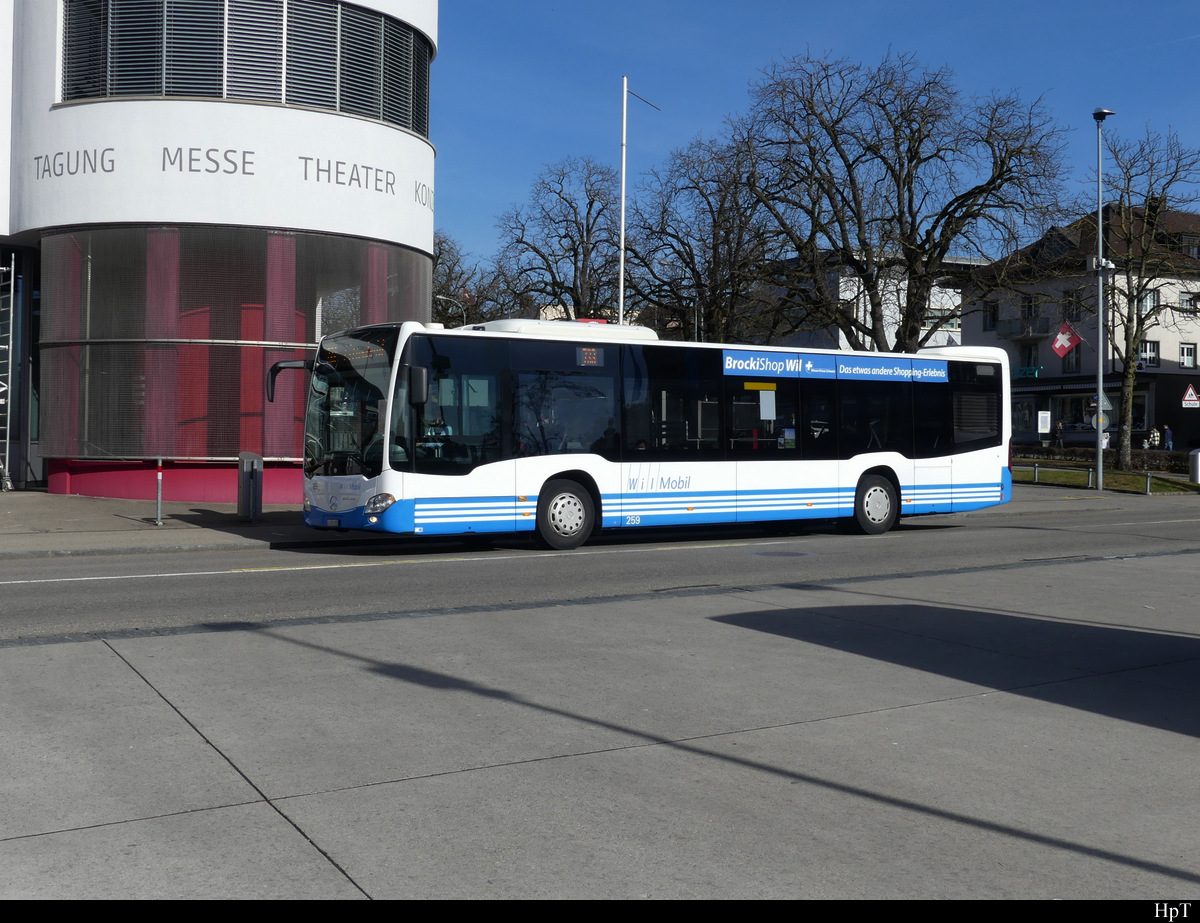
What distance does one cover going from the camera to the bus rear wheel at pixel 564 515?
16156 mm

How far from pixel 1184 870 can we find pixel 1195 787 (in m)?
1.19

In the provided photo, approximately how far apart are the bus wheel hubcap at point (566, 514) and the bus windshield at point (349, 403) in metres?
2.57

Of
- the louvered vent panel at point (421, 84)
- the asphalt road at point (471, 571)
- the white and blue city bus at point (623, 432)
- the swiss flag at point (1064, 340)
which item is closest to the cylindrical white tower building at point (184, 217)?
the louvered vent panel at point (421, 84)

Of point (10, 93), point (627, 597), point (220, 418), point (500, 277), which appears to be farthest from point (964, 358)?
point (500, 277)

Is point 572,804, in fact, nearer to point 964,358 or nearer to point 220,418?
point 964,358

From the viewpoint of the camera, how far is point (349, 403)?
618 inches

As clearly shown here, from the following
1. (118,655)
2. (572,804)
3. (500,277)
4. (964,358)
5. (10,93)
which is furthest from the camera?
(500,277)

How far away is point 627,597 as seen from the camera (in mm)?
11203

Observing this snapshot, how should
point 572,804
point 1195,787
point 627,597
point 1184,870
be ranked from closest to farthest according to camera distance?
point 1184,870, point 572,804, point 1195,787, point 627,597

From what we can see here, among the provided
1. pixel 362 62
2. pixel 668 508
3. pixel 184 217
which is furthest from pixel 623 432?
pixel 362 62

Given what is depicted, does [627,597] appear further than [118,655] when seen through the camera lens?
Yes

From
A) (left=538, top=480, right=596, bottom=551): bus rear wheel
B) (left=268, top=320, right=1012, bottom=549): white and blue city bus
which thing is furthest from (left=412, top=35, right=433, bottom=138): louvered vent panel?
(left=538, top=480, right=596, bottom=551): bus rear wheel

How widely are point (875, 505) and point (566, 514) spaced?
5.83m

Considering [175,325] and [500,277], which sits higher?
[500,277]
